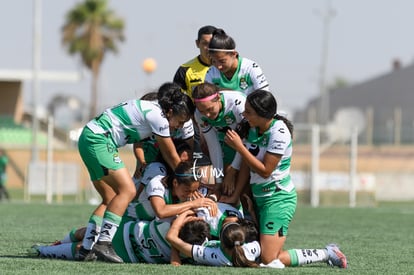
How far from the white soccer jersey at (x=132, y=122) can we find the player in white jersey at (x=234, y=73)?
887 millimetres

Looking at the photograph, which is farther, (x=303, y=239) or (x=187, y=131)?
(x=303, y=239)

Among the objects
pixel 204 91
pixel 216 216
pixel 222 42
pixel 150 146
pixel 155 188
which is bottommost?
pixel 216 216

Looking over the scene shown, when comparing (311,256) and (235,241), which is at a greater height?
(235,241)

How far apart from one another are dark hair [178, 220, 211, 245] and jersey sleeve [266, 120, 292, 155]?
900mm

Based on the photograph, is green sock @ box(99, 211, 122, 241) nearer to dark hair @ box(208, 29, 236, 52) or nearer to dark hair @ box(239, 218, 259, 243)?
dark hair @ box(239, 218, 259, 243)

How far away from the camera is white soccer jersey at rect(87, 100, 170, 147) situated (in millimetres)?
9156

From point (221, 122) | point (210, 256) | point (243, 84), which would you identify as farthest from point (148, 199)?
point (243, 84)

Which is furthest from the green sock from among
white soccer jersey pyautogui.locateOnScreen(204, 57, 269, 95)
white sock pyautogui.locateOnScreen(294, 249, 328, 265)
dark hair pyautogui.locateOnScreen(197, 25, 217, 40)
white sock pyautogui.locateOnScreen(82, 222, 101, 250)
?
dark hair pyautogui.locateOnScreen(197, 25, 217, 40)

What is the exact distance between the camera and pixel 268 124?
906 centimetres

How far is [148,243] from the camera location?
930 cm

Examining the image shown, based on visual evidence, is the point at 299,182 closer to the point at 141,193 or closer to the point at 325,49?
the point at 141,193

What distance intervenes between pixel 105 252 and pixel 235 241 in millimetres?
1179

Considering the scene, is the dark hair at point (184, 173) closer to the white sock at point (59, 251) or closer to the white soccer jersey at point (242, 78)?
the white soccer jersey at point (242, 78)

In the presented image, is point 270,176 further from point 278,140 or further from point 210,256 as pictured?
point 210,256
